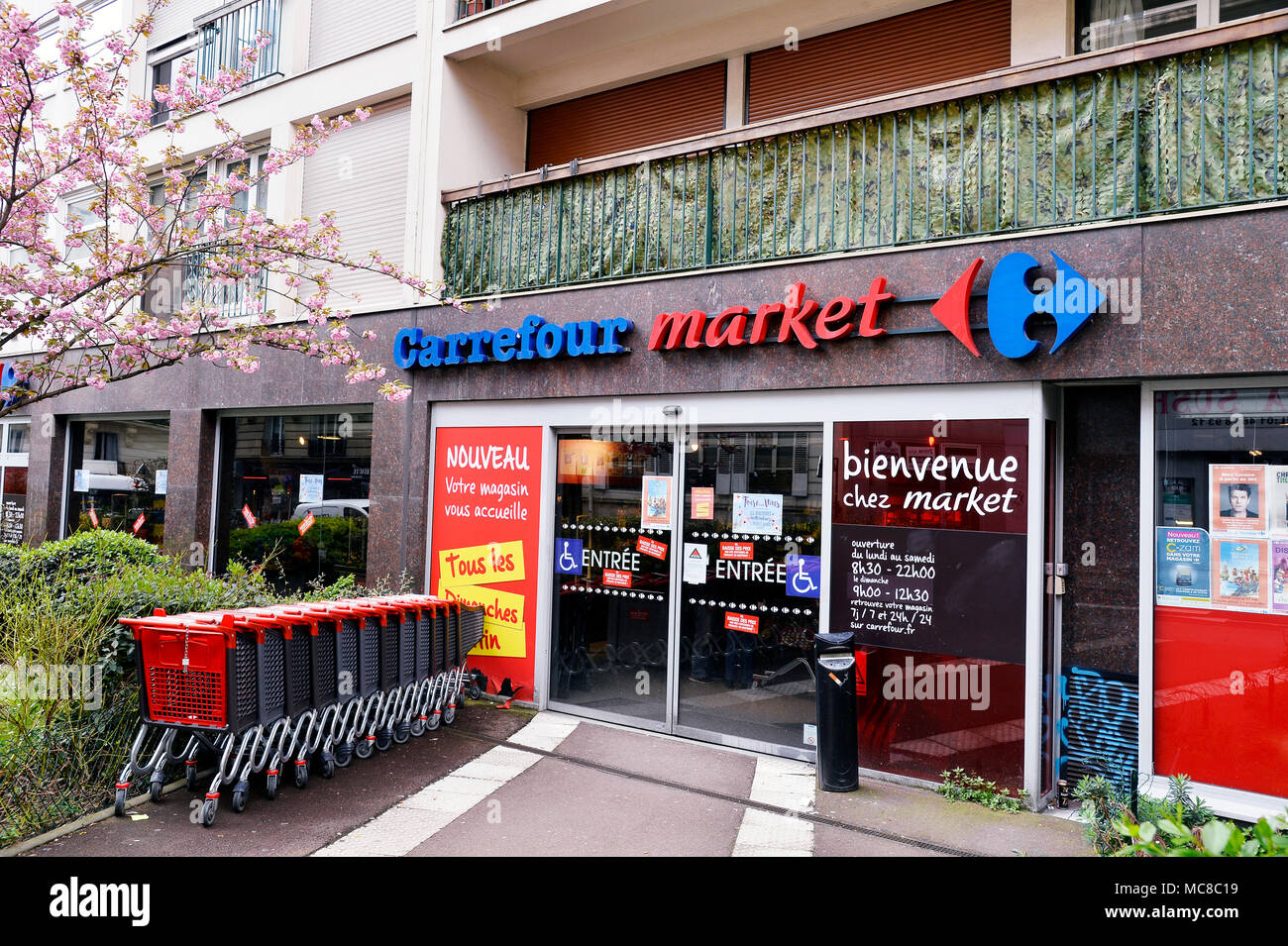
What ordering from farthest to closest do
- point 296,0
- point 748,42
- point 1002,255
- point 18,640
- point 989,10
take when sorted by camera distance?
1. point 296,0
2. point 748,42
3. point 989,10
4. point 1002,255
5. point 18,640

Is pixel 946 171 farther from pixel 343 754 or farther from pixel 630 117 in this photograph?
pixel 343 754

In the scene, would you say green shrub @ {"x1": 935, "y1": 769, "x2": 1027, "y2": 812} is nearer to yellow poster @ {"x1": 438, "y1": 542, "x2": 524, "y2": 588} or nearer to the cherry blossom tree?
yellow poster @ {"x1": 438, "y1": 542, "x2": 524, "y2": 588}

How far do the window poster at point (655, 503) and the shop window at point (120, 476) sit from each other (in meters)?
8.07

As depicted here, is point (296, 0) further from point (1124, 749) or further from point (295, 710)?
point (1124, 749)

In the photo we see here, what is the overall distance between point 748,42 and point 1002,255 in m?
3.96

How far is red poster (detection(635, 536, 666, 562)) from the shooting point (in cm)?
811

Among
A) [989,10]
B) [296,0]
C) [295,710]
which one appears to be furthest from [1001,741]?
[296,0]

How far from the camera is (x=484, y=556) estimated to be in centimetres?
925

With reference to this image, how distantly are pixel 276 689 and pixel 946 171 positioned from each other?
6163 mm

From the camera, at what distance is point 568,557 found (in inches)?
345

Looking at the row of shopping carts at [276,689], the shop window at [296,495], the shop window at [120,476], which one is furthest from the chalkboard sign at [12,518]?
the row of shopping carts at [276,689]

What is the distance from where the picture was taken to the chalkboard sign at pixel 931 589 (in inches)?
247


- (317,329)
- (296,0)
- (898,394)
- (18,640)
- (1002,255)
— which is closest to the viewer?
(18,640)

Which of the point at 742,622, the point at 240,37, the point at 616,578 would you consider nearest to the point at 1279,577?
the point at 742,622
